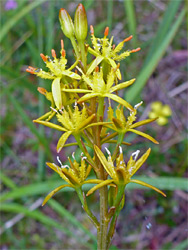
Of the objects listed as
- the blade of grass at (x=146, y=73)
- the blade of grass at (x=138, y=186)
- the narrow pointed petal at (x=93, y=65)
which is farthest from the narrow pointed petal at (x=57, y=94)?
the blade of grass at (x=146, y=73)

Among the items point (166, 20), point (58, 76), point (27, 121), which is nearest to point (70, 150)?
point (27, 121)

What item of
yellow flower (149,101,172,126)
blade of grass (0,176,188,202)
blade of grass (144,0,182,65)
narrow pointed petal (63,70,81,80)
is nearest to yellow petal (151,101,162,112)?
yellow flower (149,101,172,126)

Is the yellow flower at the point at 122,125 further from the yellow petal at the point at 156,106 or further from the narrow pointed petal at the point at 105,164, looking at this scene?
the yellow petal at the point at 156,106

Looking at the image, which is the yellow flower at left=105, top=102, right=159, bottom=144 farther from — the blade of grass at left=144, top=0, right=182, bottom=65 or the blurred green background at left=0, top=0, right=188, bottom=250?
the blade of grass at left=144, top=0, right=182, bottom=65

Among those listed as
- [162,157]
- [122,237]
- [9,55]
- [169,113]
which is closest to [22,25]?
[9,55]

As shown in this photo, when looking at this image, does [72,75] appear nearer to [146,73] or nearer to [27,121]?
[146,73]

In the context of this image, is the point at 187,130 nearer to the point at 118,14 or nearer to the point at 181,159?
the point at 181,159
